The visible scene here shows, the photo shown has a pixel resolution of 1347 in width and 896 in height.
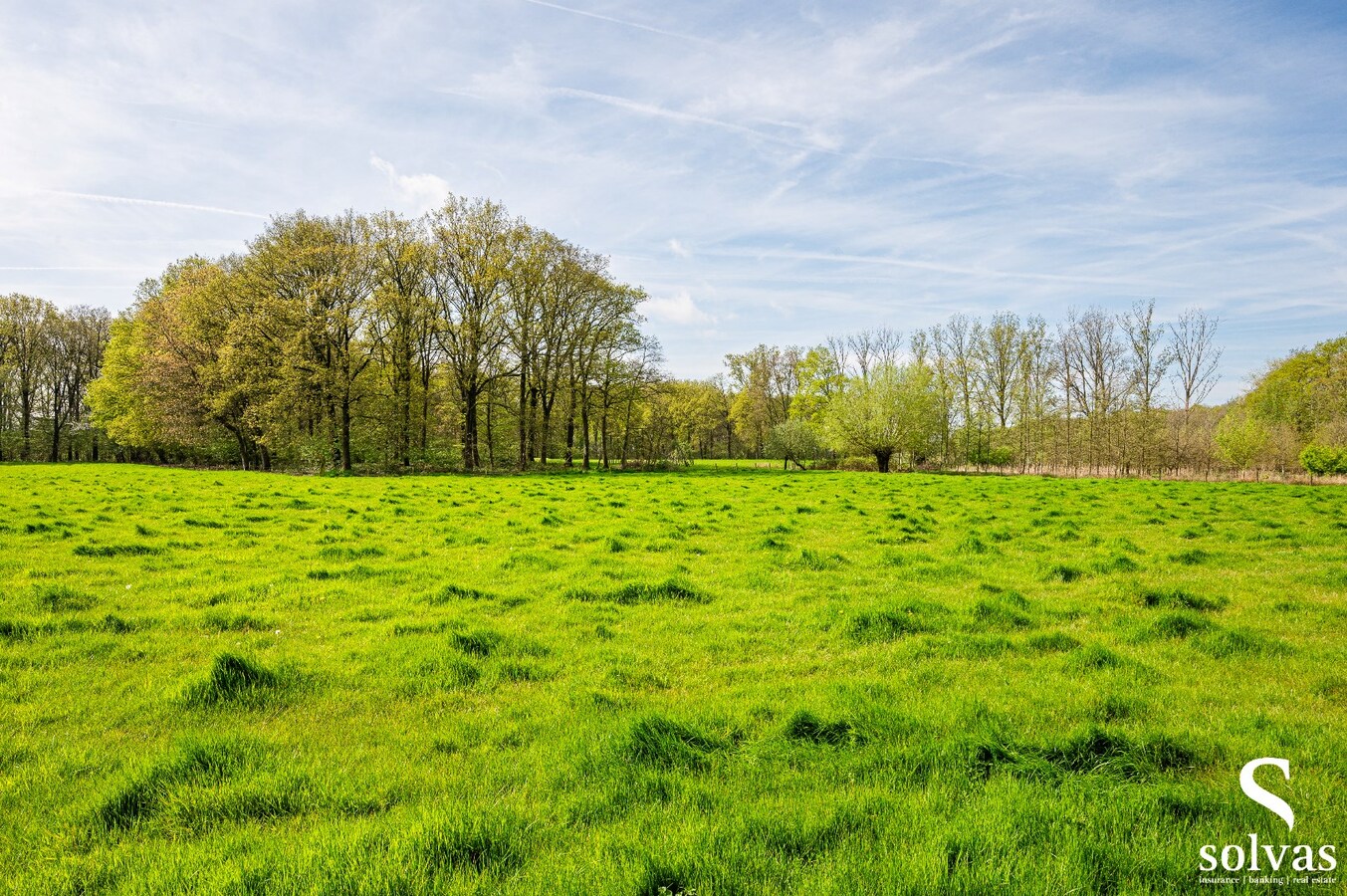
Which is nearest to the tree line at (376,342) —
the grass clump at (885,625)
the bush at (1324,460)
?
the grass clump at (885,625)

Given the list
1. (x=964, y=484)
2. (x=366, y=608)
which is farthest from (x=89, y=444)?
(x=964, y=484)

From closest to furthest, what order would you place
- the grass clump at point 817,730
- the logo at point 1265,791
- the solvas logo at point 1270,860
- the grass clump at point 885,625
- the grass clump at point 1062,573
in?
the solvas logo at point 1270,860
the logo at point 1265,791
the grass clump at point 817,730
the grass clump at point 885,625
the grass clump at point 1062,573

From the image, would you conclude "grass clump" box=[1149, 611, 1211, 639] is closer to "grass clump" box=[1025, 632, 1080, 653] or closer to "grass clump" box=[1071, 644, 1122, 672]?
"grass clump" box=[1025, 632, 1080, 653]

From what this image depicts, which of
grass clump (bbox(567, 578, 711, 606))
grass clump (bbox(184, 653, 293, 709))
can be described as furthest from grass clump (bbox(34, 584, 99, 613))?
grass clump (bbox(567, 578, 711, 606))

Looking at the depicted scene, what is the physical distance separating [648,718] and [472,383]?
128ft

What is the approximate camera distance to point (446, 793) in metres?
3.97

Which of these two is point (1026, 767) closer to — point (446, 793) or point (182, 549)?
point (446, 793)

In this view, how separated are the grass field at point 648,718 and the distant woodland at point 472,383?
98.0 feet

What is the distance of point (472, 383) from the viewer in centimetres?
4069

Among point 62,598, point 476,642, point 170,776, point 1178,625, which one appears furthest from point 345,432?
point 1178,625

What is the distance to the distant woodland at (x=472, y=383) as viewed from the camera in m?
38.1

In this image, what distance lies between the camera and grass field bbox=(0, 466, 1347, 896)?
3297mm

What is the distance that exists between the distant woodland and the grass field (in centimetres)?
2986

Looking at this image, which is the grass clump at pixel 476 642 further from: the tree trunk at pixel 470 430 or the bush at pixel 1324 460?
the bush at pixel 1324 460
